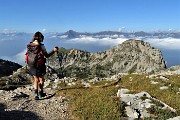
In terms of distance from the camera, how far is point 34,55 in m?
18.0

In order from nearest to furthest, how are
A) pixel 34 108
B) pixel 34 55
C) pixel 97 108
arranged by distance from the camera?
pixel 97 108, pixel 34 55, pixel 34 108

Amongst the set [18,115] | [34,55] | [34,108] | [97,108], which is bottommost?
[34,108]

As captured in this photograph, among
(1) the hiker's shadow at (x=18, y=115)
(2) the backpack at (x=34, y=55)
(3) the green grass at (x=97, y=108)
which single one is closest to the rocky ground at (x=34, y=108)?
(1) the hiker's shadow at (x=18, y=115)

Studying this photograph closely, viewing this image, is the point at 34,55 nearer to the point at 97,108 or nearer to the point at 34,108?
the point at 34,108

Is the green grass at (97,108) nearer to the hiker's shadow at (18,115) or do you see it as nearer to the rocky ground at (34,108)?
the rocky ground at (34,108)

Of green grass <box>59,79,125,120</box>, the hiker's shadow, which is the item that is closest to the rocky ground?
the hiker's shadow

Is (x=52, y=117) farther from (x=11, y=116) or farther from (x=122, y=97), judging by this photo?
(x=122, y=97)

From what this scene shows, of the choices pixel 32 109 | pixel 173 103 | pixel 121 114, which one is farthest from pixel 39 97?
pixel 173 103

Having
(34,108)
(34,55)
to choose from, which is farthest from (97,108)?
(34,55)

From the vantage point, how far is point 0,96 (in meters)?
23.4

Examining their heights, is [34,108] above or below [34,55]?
below

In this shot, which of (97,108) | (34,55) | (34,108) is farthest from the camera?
(34,108)

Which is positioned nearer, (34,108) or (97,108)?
(97,108)

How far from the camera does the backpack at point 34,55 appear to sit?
59.0ft
